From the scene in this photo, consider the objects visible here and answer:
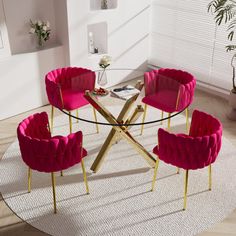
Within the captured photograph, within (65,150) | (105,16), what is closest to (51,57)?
(105,16)

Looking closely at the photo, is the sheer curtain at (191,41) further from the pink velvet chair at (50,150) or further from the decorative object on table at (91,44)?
the pink velvet chair at (50,150)

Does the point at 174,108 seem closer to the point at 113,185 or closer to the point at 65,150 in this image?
the point at 113,185

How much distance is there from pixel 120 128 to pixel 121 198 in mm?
839

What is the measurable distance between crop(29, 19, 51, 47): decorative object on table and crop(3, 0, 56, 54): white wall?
9 centimetres

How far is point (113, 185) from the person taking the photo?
179 inches

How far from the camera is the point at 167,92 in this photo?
509 cm

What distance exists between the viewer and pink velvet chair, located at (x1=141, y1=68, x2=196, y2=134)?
4949 mm

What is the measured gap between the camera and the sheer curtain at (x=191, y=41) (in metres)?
6.53

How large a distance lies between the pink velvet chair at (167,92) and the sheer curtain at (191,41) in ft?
5.06

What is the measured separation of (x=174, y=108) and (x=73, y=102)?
1.30 meters

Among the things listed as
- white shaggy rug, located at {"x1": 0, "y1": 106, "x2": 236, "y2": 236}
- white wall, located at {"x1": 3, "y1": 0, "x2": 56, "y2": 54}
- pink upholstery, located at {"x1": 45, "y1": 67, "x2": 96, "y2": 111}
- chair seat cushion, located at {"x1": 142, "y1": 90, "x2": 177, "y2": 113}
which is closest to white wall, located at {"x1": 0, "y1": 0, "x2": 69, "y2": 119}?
white wall, located at {"x1": 3, "y1": 0, "x2": 56, "y2": 54}

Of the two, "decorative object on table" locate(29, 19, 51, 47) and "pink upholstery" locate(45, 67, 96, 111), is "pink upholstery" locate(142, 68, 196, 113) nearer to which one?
"pink upholstery" locate(45, 67, 96, 111)

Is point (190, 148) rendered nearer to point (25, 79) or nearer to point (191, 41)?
point (25, 79)

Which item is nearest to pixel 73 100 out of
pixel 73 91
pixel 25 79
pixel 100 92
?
pixel 73 91
